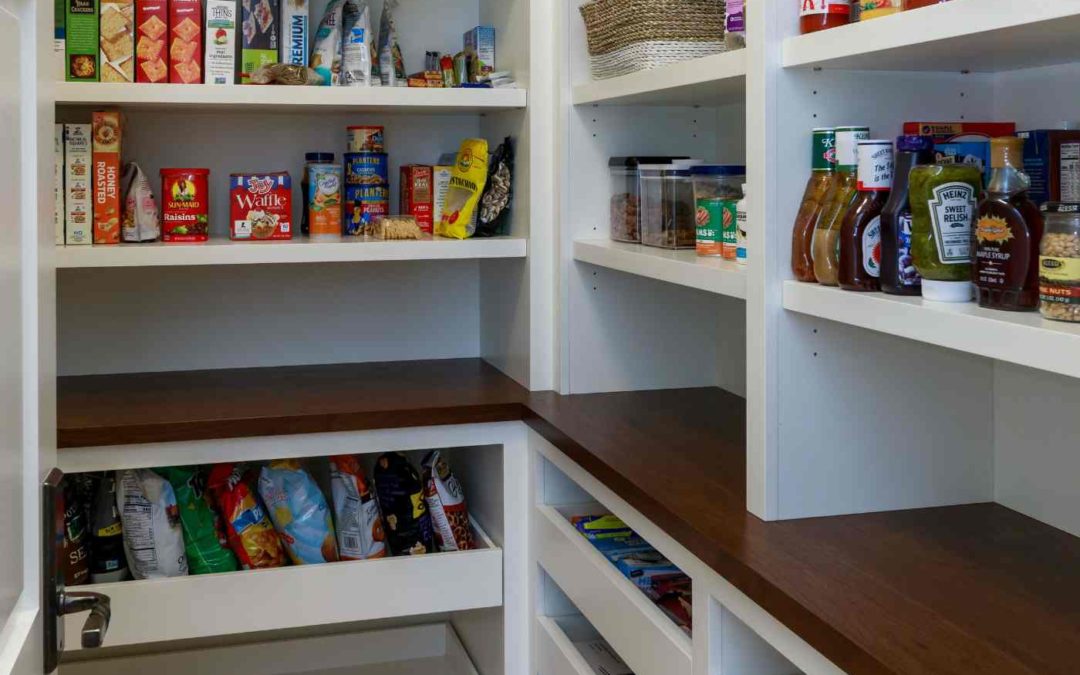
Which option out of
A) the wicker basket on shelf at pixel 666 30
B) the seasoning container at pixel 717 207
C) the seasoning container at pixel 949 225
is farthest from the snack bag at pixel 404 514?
the seasoning container at pixel 949 225

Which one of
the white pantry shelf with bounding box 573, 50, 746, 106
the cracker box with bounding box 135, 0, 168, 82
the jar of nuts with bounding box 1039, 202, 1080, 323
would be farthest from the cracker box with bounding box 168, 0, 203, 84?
the jar of nuts with bounding box 1039, 202, 1080, 323

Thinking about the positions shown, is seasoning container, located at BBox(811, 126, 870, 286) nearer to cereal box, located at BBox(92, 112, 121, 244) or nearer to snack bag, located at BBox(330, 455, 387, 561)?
snack bag, located at BBox(330, 455, 387, 561)

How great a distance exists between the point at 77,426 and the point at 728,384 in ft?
4.31

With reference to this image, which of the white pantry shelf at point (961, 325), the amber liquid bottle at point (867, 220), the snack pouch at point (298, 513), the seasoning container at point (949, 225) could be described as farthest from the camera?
the snack pouch at point (298, 513)

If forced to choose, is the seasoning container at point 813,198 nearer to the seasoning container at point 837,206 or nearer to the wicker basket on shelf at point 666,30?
the seasoning container at point 837,206

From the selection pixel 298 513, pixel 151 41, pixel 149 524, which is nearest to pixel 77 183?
pixel 151 41

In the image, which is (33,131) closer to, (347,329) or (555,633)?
(555,633)

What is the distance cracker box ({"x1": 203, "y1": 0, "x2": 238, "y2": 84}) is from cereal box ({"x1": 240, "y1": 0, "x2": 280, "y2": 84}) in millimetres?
53

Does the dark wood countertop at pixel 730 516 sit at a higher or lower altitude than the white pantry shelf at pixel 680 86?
lower

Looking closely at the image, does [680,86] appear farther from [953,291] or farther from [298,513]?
[298,513]

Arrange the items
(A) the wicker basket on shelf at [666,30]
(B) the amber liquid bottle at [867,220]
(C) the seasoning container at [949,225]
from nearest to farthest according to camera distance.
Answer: (C) the seasoning container at [949,225], (B) the amber liquid bottle at [867,220], (A) the wicker basket on shelf at [666,30]

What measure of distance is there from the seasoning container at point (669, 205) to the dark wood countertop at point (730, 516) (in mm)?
350

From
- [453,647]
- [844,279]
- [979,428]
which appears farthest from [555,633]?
[844,279]

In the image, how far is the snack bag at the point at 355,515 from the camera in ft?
8.44
